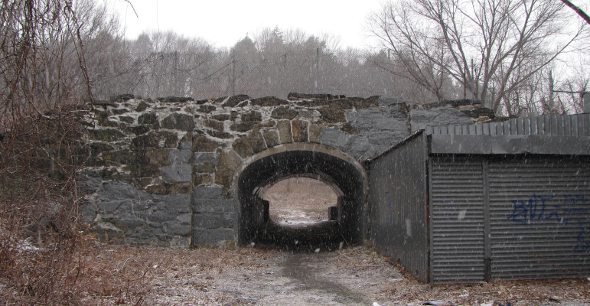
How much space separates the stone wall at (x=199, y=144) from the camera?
9.56m

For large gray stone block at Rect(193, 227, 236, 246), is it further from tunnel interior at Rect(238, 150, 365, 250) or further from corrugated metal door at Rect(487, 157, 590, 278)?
corrugated metal door at Rect(487, 157, 590, 278)

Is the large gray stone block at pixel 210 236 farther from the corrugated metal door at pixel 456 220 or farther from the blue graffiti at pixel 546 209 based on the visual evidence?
the blue graffiti at pixel 546 209

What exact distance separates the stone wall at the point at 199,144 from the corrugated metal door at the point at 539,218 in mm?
3440

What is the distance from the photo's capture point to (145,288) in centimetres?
548

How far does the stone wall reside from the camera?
31.4ft

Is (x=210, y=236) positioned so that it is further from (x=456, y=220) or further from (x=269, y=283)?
(x=456, y=220)

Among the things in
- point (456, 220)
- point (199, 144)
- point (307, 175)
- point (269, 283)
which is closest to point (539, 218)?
point (456, 220)

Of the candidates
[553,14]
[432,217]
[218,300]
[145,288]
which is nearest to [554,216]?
[432,217]

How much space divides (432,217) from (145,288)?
124 inches

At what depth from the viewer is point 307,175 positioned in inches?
604

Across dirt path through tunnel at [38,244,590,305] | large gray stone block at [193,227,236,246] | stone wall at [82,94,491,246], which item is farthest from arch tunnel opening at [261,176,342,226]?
dirt path through tunnel at [38,244,590,305]

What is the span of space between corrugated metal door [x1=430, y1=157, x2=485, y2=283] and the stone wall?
376 cm

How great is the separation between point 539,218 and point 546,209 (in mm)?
140

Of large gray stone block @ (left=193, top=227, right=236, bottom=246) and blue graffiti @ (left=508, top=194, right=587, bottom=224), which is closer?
blue graffiti @ (left=508, top=194, right=587, bottom=224)
